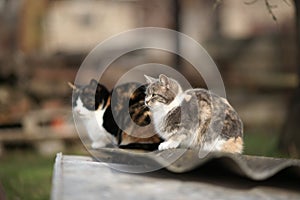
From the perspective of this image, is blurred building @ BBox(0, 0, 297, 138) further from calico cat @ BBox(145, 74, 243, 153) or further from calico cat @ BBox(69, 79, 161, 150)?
calico cat @ BBox(145, 74, 243, 153)

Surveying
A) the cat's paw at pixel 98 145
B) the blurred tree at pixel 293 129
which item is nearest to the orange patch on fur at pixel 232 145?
the cat's paw at pixel 98 145

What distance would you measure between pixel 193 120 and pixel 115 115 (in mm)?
742

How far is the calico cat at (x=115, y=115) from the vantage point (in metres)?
4.19

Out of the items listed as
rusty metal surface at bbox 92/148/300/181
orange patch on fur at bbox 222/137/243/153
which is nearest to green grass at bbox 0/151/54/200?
orange patch on fur at bbox 222/137/243/153

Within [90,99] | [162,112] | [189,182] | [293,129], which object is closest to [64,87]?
[293,129]

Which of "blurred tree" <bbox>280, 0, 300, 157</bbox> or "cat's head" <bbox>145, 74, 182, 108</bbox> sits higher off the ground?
"cat's head" <bbox>145, 74, 182, 108</bbox>

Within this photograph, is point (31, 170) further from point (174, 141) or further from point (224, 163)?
point (224, 163)

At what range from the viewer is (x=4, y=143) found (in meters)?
9.44

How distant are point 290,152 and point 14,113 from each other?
198 inches

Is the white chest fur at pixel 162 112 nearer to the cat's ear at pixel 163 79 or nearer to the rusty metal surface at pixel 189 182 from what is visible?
the cat's ear at pixel 163 79

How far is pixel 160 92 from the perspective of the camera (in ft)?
13.0

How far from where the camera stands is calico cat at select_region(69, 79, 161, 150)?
13.7ft

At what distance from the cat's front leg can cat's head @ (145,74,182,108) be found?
Answer: 24 centimetres

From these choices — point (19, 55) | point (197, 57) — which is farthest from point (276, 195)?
point (197, 57)
